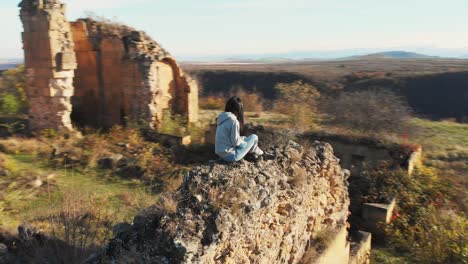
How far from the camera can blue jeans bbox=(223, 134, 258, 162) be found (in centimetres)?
433

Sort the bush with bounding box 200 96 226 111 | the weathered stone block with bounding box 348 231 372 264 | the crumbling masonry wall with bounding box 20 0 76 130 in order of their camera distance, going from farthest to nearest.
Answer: the bush with bounding box 200 96 226 111 → the crumbling masonry wall with bounding box 20 0 76 130 → the weathered stone block with bounding box 348 231 372 264

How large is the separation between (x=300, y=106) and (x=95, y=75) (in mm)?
8801

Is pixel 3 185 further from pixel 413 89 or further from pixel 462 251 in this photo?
pixel 413 89

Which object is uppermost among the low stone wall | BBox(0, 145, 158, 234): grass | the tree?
the tree

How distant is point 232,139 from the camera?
14.6 feet

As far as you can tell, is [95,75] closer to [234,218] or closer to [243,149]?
[243,149]

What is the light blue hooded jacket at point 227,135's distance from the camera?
14.4 ft

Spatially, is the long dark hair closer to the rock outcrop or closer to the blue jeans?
the blue jeans

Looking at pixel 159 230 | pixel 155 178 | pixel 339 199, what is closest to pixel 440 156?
pixel 339 199

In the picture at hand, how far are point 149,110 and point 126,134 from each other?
1426 millimetres

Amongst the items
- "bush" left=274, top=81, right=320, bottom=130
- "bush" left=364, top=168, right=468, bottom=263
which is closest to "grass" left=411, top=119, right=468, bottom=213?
"bush" left=364, top=168, right=468, bottom=263

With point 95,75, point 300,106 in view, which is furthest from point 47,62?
point 300,106

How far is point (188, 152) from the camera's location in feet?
44.6

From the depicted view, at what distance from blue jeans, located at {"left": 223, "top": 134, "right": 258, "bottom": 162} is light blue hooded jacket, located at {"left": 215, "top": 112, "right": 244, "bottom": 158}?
4cm
